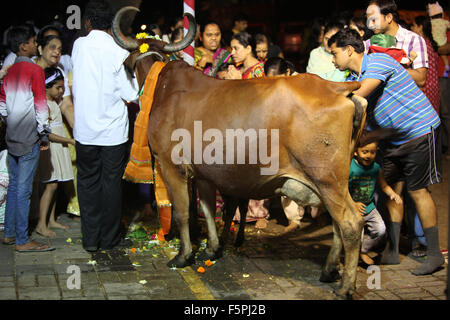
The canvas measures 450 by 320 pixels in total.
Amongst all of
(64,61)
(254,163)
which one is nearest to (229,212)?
(254,163)

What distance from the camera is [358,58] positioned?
223 inches

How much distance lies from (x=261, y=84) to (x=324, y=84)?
0.58 metres

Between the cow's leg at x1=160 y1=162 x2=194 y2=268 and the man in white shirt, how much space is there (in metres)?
0.79

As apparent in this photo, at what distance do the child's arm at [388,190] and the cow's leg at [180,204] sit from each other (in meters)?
2.06

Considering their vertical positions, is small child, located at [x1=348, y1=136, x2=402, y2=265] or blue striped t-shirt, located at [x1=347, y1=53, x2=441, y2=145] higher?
blue striped t-shirt, located at [x1=347, y1=53, x2=441, y2=145]

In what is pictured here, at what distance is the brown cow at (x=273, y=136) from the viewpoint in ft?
16.2

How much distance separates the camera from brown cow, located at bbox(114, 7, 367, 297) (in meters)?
4.95

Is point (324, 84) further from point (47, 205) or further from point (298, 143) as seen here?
point (47, 205)

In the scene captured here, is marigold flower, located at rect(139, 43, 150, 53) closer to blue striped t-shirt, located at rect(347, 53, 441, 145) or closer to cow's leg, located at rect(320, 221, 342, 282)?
blue striped t-shirt, located at rect(347, 53, 441, 145)

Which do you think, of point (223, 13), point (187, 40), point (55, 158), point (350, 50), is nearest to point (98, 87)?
point (187, 40)

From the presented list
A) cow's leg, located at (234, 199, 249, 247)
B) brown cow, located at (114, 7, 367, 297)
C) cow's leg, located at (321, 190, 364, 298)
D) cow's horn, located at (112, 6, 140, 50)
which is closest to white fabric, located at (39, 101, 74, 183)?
cow's horn, located at (112, 6, 140, 50)

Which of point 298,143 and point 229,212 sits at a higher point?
point 298,143

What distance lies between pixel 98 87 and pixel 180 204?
1581 mm

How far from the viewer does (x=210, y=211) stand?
242 inches
